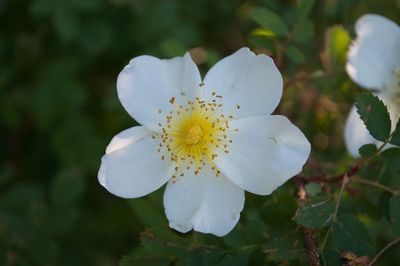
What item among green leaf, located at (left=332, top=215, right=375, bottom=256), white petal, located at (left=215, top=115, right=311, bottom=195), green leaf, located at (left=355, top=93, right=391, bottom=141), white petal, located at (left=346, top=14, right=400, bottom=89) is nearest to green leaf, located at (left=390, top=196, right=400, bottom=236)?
green leaf, located at (left=332, top=215, right=375, bottom=256)

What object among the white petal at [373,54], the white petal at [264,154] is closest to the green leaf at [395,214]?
the white petal at [264,154]

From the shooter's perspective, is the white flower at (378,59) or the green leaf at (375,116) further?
the white flower at (378,59)

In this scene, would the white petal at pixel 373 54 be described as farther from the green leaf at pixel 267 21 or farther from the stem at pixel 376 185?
the stem at pixel 376 185

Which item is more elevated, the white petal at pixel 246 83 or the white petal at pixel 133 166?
the white petal at pixel 246 83

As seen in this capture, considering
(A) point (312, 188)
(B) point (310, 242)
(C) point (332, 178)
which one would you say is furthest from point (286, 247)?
(A) point (312, 188)

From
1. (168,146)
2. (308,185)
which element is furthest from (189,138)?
(308,185)

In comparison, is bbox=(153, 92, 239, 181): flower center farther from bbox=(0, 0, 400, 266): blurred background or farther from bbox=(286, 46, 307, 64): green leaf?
bbox=(286, 46, 307, 64): green leaf

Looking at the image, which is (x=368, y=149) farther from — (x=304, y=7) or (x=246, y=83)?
(x=304, y=7)
